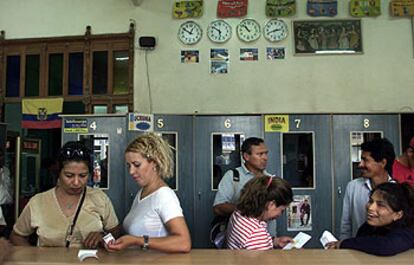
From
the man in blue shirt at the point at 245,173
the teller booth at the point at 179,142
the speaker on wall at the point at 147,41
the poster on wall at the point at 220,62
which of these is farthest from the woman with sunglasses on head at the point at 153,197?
the speaker on wall at the point at 147,41

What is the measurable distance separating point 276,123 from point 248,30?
1515 millimetres

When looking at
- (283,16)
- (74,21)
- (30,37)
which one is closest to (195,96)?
(283,16)

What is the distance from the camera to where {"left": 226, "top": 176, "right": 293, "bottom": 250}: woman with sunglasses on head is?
6.57 ft

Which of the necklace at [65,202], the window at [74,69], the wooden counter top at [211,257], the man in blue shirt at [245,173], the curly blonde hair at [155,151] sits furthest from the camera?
the window at [74,69]

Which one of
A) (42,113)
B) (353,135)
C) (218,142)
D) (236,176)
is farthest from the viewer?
(42,113)

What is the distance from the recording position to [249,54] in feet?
19.1

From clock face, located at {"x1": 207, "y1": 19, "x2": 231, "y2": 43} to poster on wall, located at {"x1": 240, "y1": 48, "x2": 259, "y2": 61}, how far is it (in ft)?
0.92

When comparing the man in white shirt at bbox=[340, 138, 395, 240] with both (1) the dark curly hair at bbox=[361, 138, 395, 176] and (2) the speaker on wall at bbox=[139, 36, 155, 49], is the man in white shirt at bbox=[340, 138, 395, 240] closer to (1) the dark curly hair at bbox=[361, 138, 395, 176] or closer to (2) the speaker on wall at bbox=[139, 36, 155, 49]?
(1) the dark curly hair at bbox=[361, 138, 395, 176]

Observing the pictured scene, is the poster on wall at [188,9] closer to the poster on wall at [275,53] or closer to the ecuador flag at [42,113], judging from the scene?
the poster on wall at [275,53]

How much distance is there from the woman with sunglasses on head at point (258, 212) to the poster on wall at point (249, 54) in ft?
12.6

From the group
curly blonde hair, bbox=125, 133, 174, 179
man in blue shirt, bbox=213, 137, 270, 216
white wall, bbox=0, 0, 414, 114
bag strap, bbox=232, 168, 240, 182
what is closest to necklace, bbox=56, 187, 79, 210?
curly blonde hair, bbox=125, 133, 174, 179

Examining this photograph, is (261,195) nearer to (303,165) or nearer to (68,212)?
(68,212)

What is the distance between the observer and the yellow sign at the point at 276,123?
5066 millimetres

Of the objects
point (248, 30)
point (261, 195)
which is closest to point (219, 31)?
point (248, 30)
